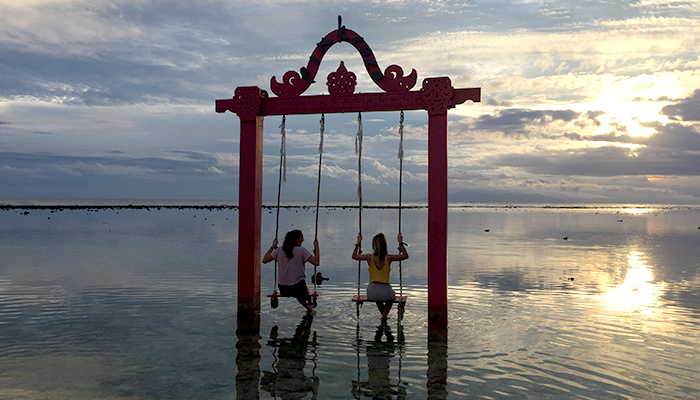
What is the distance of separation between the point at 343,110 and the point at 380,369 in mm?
4723

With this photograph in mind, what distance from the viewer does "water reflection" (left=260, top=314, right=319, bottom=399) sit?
620 cm

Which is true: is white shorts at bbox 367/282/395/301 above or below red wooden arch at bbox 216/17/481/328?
below

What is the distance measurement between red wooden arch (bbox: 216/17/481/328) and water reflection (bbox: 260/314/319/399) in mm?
1783

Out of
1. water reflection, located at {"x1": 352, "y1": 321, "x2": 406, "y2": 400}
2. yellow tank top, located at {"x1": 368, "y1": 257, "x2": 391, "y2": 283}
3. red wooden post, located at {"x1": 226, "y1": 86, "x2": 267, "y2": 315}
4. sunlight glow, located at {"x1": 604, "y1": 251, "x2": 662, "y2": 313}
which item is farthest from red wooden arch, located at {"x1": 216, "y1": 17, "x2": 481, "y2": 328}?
sunlight glow, located at {"x1": 604, "y1": 251, "x2": 662, "y2": 313}

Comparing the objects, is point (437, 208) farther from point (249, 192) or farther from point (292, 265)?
point (249, 192)

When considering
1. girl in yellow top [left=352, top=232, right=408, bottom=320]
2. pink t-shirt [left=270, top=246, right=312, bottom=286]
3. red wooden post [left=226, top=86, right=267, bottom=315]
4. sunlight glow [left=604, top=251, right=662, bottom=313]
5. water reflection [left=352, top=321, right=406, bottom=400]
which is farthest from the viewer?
sunlight glow [left=604, top=251, right=662, bottom=313]

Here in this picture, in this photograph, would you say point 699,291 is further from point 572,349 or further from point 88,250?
point 88,250

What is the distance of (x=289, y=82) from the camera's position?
1006 cm

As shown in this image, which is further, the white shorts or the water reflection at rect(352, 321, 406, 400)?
the white shorts

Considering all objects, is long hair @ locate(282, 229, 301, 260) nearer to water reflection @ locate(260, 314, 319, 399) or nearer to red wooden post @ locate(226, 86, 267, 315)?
red wooden post @ locate(226, 86, 267, 315)

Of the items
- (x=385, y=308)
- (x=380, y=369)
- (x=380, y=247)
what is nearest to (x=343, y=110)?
(x=380, y=247)

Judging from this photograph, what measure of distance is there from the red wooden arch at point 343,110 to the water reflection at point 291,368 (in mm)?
1783

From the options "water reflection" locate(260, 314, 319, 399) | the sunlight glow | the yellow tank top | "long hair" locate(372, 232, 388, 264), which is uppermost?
"long hair" locate(372, 232, 388, 264)

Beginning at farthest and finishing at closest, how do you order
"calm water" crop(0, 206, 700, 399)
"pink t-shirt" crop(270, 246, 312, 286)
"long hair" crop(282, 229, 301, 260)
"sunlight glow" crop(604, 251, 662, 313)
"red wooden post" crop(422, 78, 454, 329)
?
1. "sunlight glow" crop(604, 251, 662, 313)
2. "long hair" crop(282, 229, 301, 260)
3. "pink t-shirt" crop(270, 246, 312, 286)
4. "red wooden post" crop(422, 78, 454, 329)
5. "calm water" crop(0, 206, 700, 399)
